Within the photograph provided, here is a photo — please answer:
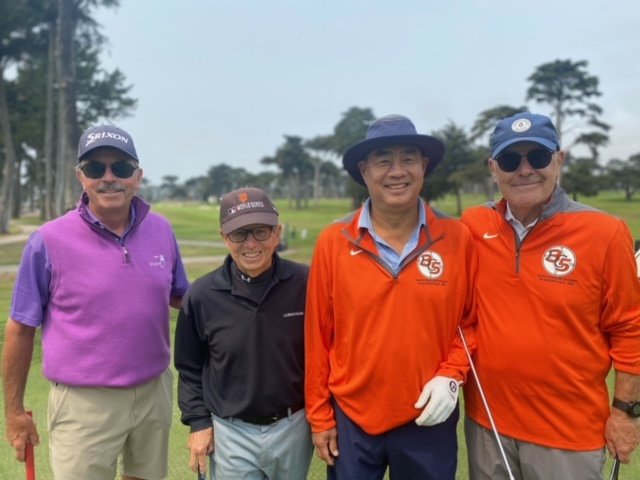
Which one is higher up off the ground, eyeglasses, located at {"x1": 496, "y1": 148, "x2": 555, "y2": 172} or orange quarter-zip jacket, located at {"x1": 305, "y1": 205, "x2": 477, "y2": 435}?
eyeglasses, located at {"x1": 496, "y1": 148, "x2": 555, "y2": 172}

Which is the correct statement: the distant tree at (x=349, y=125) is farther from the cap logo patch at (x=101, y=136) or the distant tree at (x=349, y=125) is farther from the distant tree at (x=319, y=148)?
the cap logo patch at (x=101, y=136)

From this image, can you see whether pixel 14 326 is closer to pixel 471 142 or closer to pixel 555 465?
pixel 555 465

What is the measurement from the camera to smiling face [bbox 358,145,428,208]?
8.55 feet

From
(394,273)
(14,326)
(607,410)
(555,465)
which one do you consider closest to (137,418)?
(14,326)

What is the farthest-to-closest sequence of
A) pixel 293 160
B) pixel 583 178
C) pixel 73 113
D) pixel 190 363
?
pixel 293 160 < pixel 583 178 < pixel 73 113 < pixel 190 363

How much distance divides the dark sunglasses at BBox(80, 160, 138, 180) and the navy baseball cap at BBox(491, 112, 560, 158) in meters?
1.91

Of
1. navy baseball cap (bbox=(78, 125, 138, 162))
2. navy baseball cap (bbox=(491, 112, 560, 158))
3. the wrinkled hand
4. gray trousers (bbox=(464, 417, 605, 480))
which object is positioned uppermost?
navy baseball cap (bbox=(491, 112, 560, 158))

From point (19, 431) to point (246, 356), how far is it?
4.44 ft

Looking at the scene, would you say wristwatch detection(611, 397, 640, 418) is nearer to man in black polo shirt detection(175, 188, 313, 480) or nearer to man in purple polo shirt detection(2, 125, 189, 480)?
man in black polo shirt detection(175, 188, 313, 480)

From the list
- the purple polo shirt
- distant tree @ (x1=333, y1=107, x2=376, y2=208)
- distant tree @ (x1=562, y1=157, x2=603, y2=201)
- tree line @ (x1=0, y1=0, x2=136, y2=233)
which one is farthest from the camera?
distant tree @ (x1=333, y1=107, x2=376, y2=208)

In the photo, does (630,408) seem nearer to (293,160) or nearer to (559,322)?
(559,322)

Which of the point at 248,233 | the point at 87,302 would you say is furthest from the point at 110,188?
the point at 248,233

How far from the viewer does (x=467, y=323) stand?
107 inches

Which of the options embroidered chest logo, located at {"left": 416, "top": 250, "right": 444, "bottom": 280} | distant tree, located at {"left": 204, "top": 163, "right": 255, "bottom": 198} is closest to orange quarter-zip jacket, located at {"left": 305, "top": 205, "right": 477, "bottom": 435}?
embroidered chest logo, located at {"left": 416, "top": 250, "right": 444, "bottom": 280}
